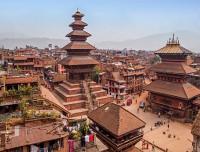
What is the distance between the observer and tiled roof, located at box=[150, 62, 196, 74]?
34125mm

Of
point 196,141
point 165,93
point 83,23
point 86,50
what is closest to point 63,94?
point 86,50

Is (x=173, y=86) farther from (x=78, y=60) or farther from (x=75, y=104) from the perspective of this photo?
(x=78, y=60)

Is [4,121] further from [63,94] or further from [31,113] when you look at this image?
[63,94]

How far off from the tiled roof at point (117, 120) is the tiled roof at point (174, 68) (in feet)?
71.8

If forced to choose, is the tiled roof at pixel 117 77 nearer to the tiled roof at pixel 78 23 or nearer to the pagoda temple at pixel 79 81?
the pagoda temple at pixel 79 81

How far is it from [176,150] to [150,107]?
638 inches

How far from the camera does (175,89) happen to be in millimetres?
34281

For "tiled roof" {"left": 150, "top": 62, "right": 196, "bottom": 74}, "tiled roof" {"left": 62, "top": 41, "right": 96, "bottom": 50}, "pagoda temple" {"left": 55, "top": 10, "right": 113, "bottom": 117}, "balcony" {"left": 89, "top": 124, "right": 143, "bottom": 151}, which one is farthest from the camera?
"tiled roof" {"left": 62, "top": 41, "right": 96, "bottom": 50}

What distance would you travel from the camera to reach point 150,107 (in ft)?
128

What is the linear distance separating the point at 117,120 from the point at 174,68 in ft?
80.2

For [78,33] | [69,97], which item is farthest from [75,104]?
[78,33]

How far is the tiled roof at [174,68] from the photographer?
34.1 m

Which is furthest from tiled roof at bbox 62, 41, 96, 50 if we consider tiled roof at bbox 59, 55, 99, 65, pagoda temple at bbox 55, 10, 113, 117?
tiled roof at bbox 59, 55, 99, 65

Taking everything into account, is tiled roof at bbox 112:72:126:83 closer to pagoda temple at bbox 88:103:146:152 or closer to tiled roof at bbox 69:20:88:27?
tiled roof at bbox 69:20:88:27
